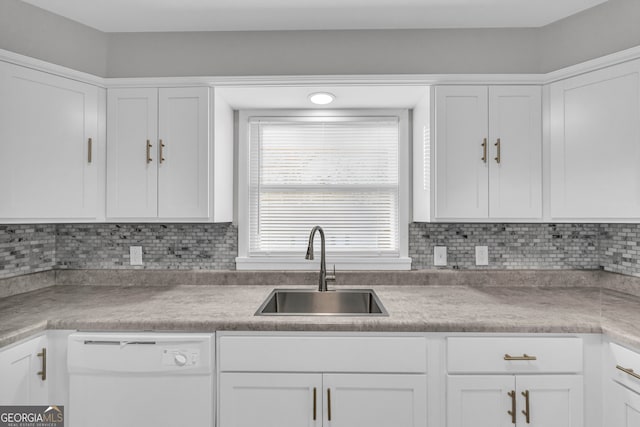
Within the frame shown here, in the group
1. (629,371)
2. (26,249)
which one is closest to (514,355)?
(629,371)

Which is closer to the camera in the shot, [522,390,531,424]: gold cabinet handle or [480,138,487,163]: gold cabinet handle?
[522,390,531,424]: gold cabinet handle

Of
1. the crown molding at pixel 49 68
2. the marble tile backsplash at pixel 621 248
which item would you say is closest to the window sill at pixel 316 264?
the marble tile backsplash at pixel 621 248

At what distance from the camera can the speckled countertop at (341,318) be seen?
1476 mm

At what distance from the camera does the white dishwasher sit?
4.84 ft

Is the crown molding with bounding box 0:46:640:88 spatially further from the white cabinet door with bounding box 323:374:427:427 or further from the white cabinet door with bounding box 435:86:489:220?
the white cabinet door with bounding box 323:374:427:427

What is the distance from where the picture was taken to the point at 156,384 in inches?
58.2

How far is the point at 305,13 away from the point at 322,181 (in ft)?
3.19

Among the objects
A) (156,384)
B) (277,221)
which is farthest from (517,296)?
(156,384)

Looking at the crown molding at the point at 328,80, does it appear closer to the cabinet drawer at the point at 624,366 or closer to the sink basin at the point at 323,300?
the sink basin at the point at 323,300

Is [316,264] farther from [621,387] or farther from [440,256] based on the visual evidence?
[621,387]

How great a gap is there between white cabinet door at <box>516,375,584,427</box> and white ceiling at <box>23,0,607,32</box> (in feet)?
6.00

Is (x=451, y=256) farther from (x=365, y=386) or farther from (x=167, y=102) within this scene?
(x=167, y=102)

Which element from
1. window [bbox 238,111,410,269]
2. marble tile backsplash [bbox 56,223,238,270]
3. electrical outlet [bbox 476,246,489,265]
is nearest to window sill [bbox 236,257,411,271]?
window [bbox 238,111,410,269]

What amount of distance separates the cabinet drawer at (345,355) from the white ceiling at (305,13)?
1667 mm
